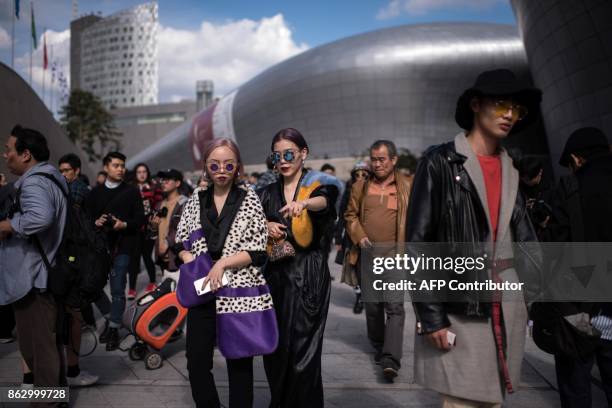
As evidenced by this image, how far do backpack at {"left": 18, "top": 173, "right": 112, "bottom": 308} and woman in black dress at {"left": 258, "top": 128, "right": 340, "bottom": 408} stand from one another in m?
1.33

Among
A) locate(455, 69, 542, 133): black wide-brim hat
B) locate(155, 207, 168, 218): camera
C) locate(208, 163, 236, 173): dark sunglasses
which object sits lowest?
locate(155, 207, 168, 218): camera

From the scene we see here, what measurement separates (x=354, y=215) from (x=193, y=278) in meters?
2.68

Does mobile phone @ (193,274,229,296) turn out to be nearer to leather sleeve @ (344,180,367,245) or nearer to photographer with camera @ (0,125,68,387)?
photographer with camera @ (0,125,68,387)

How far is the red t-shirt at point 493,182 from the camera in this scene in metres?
2.22

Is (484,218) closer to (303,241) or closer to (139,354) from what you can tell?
(303,241)

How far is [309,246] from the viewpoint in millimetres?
3262

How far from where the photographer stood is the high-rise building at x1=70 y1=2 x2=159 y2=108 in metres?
151

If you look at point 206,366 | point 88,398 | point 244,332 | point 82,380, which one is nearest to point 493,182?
point 244,332

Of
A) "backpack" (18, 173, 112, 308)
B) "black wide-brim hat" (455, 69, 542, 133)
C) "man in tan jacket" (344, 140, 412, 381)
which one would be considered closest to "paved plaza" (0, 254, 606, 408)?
"man in tan jacket" (344, 140, 412, 381)

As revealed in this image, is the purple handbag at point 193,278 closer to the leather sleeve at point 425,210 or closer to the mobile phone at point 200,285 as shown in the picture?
the mobile phone at point 200,285

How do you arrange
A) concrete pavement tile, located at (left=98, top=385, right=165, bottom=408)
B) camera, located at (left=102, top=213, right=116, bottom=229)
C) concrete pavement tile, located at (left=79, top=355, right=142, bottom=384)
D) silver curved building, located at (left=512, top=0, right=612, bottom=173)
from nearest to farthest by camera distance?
1. concrete pavement tile, located at (left=98, top=385, right=165, bottom=408)
2. concrete pavement tile, located at (left=79, top=355, right=142, bottom=384)
3. camera, located at (left=102, top=213, right=116, bottom=229)
4. silver curved building, located at (left=512, top=0, right=612, bottom=173)

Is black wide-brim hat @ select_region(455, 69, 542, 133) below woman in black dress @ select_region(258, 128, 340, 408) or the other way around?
the other way around

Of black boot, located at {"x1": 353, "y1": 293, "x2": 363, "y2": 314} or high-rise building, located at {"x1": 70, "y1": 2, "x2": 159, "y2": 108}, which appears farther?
high-rise building, located at {"x1": 70, "y1": 2, "x2": 159, "y2": 108}

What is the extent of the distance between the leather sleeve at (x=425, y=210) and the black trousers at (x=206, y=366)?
131 cm
